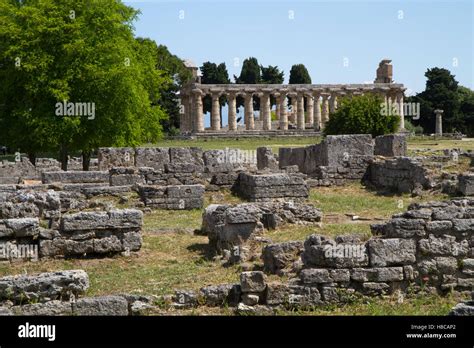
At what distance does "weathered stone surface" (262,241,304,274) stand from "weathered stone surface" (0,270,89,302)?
2.95 metres

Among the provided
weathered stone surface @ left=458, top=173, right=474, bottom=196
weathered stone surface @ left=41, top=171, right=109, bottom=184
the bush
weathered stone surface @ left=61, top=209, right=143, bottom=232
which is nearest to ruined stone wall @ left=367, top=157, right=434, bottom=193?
weathered stone surface @ left=458, top=173, right=474, bottom=196

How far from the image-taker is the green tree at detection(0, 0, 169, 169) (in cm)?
3231

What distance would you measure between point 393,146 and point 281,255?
18.2 meters

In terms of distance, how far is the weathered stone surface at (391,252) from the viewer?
32.1ft

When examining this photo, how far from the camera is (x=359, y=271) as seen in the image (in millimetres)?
9664

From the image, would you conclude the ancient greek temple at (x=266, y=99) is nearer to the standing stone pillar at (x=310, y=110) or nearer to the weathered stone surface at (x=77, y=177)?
the standing stone pillar at (x=310, y=110)

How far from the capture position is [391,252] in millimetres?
9883

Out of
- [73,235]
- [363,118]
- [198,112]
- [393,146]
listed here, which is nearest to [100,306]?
[73,235]

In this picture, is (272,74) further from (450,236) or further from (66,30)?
(450,236)

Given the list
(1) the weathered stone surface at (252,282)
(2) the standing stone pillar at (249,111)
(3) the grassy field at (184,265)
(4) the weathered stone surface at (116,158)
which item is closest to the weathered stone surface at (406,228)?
(3) the grassy field at (184,265)

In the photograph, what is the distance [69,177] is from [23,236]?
11.1 meters

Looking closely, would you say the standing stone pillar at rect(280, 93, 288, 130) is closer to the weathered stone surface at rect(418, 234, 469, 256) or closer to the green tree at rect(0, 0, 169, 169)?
the green tree at rect(0, 0, 169, 169)

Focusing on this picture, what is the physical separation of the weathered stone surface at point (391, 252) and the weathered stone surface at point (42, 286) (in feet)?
12.7

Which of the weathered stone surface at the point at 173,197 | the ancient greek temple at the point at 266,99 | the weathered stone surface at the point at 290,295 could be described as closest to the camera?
the weathered stone surface at the point at 290,295
